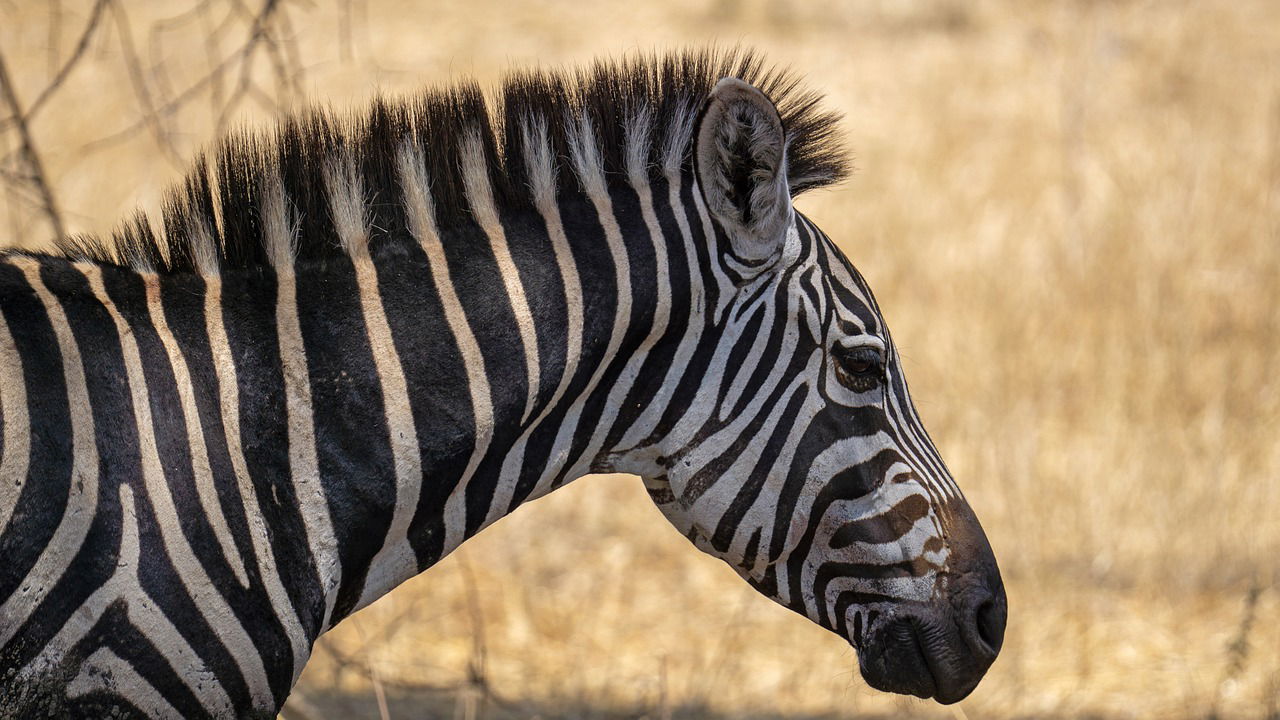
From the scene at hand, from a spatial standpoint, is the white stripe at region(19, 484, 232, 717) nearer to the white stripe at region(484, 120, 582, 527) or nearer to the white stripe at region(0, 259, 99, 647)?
the white stripe at region(0, 259, 99, 647)

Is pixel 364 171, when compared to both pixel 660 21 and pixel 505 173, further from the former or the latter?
pixel 660 21

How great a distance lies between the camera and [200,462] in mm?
2152

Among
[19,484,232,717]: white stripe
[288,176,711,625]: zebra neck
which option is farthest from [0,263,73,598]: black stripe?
[288,176,711,625]: zebra neck

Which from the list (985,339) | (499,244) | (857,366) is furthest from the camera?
(985,339)

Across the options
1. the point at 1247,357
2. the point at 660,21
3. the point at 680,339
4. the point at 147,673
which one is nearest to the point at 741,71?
the point at 680,339

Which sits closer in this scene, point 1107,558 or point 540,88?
point 540,88

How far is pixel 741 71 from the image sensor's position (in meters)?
2.72

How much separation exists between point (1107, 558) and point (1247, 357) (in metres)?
2.40

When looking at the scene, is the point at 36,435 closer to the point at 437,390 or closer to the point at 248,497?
the point at 248,497

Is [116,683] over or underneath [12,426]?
underneath

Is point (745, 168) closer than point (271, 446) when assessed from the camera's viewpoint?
No

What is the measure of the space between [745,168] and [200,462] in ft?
4.34

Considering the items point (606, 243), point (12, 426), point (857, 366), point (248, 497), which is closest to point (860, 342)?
point (857, 366)

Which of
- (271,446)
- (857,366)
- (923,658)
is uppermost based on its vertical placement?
(271,446)
